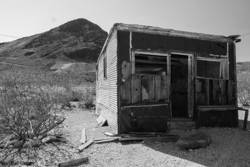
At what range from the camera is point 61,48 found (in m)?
59.2

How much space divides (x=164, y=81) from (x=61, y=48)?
188ft

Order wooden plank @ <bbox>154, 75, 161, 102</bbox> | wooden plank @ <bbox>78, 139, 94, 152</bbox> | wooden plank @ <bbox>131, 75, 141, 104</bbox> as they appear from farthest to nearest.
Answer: wooden plank @ <bbox>154, 75, 161, 102</bbox>
wooden plank @ <bbox>131, 75, 141, 104</bbox>
wooden plank @ <bbox>78, 139, 94, 152</bbox>

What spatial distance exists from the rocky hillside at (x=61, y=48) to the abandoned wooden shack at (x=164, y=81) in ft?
142

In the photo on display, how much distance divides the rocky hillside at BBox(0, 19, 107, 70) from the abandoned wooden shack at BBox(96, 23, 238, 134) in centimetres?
4318

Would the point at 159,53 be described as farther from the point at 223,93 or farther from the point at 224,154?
the point at 224,154

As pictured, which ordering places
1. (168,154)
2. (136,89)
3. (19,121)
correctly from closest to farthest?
(168,154) < (19,121) < (136,89)

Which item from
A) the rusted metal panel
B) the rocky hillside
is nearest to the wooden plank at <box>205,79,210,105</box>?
the rusted metal panel

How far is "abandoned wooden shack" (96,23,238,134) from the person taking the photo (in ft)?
21.6

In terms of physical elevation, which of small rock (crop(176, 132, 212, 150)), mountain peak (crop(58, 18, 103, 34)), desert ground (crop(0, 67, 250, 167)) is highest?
mountain peak (crop(58, 18, 103, 34))

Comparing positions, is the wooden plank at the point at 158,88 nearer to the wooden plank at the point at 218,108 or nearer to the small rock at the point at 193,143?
the wooden plank at the point at 218,108

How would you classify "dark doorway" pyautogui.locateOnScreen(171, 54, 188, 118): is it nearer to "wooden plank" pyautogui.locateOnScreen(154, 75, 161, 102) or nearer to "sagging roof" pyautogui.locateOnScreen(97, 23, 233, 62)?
"sagging roof" pyautogui.locateOnScreen(97, 23, 233, 62)

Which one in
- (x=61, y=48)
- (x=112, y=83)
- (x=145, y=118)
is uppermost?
(x=61, y=48)

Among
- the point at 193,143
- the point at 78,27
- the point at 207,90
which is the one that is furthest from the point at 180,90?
the point at 78,27

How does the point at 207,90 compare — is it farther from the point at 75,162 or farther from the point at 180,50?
the point at 75,162
